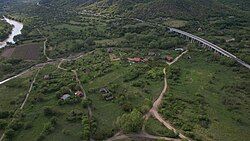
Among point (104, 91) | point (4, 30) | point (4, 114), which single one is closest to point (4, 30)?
point (4, 30)

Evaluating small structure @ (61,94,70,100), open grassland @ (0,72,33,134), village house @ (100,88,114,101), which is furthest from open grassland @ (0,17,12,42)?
village house @ (100,88,114,101)

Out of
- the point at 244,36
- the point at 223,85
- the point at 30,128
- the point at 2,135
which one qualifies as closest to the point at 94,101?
the point at 30,128

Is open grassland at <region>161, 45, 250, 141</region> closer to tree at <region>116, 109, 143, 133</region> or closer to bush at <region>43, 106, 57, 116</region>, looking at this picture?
tree at <region>116, 109, 143, 133</region>

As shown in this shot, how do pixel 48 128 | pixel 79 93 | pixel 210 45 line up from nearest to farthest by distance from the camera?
pixel 48 128 < pixel 79 93 < pixel 210 45

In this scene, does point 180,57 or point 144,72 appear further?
point 180,57

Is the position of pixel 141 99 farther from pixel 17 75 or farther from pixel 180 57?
pixel 17 75

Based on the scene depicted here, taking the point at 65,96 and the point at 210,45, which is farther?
the point at 210,45

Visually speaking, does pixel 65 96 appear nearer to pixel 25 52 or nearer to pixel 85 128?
pixel 85 128

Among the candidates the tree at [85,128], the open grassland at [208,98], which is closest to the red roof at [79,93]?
the tree at [85,128]

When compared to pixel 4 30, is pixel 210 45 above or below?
below
